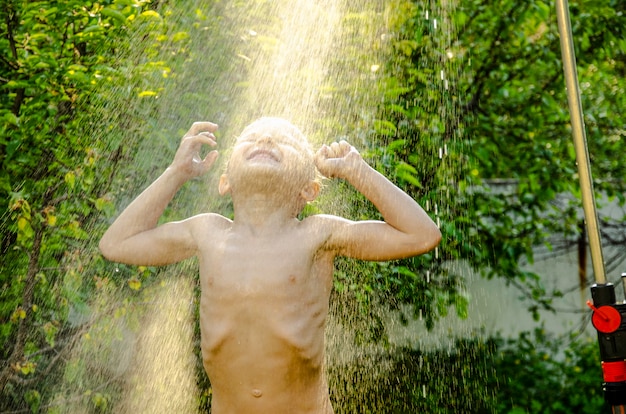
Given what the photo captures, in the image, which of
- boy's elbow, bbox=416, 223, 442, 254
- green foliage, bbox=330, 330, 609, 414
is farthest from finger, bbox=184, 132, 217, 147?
green foliage, bbox=330, 330, 609, 414

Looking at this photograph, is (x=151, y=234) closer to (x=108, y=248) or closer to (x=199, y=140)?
(x=108, y=248)

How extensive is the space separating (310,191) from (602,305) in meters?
1.10

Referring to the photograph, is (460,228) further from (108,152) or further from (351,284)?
(108,152)

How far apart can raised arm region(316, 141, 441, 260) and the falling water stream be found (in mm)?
1336

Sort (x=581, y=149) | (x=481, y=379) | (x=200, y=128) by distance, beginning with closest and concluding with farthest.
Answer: (x=200, y=128) < (x=581, y=149) < (x=481, y=379)

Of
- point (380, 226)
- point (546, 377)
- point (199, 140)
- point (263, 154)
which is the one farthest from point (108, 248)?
point (546, 377)

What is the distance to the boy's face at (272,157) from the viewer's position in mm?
2340

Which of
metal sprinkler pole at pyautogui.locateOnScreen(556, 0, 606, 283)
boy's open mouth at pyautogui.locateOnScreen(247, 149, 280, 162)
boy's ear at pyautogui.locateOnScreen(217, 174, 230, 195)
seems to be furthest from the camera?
metal sprinkler pole at pyautogui.locateOnScreen(556, 0, 606, 283)

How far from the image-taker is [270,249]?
2320mm

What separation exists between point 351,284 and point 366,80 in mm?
983

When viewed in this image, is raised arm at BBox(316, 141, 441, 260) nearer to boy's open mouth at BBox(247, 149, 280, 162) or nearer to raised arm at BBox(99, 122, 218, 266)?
boy's open mouth at BBox(247, 149, 280, 162)

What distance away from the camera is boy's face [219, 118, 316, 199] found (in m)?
2.34

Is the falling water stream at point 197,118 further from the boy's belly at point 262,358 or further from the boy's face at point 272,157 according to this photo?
the boy's belly at point 262,358

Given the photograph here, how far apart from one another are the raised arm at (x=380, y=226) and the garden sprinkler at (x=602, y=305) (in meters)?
0.82
